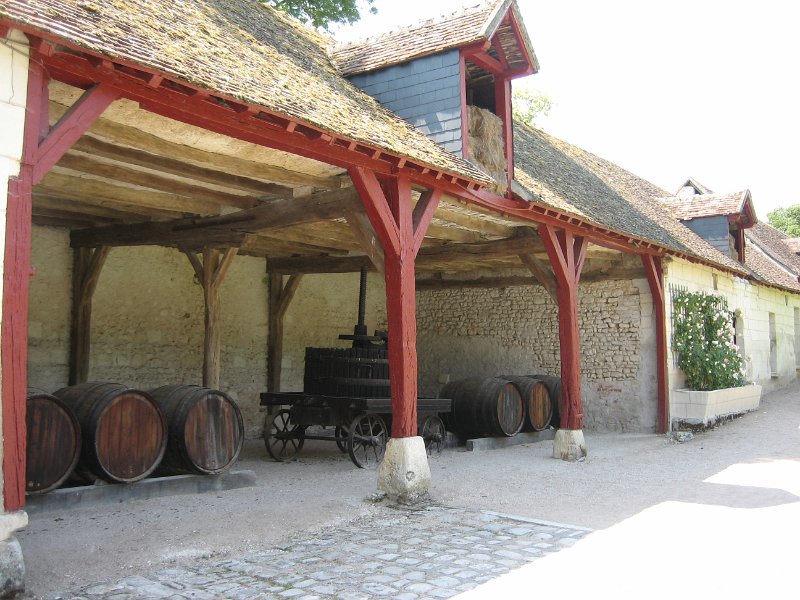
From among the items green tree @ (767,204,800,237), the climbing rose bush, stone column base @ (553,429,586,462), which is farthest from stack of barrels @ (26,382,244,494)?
green tree @ (767,204,800,237)

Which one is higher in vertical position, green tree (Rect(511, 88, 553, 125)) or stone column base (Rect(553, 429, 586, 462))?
green tree (Rect(511, 88, 553, 125))

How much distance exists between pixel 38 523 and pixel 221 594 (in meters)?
2.21

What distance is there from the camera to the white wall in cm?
381

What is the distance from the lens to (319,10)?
52.2ft

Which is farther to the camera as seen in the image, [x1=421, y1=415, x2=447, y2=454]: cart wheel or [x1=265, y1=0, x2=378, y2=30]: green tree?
[x1=265, y1=0, x2=378, y2=30]: green tree

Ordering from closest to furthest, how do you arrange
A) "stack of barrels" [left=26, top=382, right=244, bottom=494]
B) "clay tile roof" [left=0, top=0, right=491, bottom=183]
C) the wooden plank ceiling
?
"clay tile roof" [left=0, top=0, right=491, bottom=183], "stack of barrels" [left=26, top=382, right=244, bottom=494], the wooden plank ceiling

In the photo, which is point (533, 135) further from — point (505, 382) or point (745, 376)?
point (745, 376)

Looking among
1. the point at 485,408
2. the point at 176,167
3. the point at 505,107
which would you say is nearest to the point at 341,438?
the point at 485,408

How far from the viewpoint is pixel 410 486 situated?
6328 millimetres

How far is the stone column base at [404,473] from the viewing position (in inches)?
249

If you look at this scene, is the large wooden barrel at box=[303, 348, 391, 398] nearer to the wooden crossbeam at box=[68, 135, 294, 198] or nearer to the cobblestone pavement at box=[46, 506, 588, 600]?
the wooden crossbeam at box=[68, 135, 294, 198]

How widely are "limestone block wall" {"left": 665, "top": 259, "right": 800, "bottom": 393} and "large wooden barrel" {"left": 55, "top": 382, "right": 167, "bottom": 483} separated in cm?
865

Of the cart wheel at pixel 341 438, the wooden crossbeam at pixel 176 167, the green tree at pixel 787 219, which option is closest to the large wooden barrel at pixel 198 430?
the wooden crossbeam at pixel 176 167

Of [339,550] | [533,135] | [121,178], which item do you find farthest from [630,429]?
[121,178]
